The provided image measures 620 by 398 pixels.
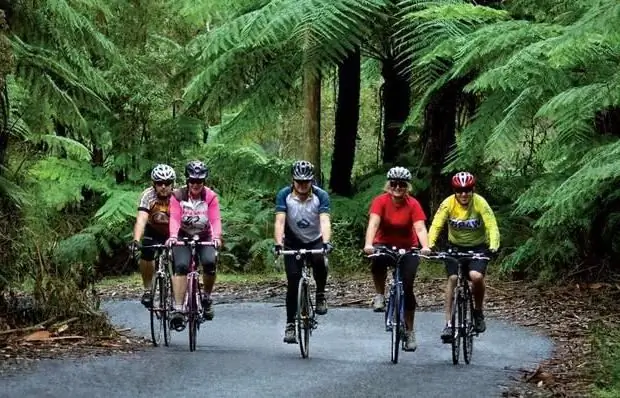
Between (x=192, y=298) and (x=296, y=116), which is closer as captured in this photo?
(x=192, y=298)

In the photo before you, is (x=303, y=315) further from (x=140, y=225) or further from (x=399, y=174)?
(x=140, y=225)

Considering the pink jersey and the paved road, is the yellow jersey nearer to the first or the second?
the paved road

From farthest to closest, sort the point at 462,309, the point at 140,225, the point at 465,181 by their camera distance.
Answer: the point at 140,225 → the point at 465,181 → the point at 462,309

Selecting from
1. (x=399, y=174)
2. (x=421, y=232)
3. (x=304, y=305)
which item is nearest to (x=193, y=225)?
(x=304, y=305)

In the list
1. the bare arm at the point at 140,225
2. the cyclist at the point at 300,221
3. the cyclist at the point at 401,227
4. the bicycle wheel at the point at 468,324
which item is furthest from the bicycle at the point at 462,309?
the bare arm at the point at 140,225

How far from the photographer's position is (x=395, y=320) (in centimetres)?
1008

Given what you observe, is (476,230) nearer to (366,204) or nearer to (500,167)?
(366,204)

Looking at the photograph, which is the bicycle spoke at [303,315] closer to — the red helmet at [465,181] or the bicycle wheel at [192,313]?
the bicycle wheel at [192,313]

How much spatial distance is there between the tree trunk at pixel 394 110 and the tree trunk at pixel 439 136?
2.31 m

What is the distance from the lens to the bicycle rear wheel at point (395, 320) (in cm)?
992

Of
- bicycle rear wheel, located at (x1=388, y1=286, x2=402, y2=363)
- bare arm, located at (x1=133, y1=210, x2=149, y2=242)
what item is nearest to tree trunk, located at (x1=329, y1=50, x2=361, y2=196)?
bare arm, located at (x1=133, y1=210, x2=149, y2=242)

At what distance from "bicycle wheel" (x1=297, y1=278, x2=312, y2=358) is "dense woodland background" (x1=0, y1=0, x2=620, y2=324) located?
2.49 metres

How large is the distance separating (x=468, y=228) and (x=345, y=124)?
34.4 feet

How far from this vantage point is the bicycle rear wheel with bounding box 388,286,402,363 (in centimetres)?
992
